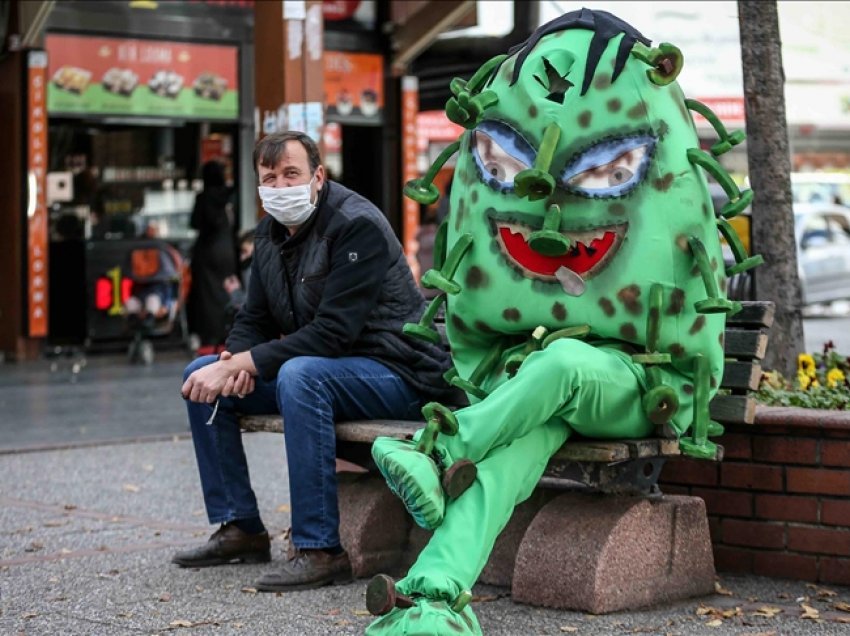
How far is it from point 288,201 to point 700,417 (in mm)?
1635

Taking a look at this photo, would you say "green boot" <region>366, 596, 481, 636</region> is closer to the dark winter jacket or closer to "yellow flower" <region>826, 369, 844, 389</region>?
the dark winter jacket

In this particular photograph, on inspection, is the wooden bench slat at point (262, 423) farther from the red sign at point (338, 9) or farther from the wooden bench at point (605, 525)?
the red sign at point (338, 9)

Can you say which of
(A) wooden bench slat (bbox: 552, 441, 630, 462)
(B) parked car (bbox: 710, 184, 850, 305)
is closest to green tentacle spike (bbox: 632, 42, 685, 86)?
(A) wooden bench slat (bbox: 552, 441, 630, 462)

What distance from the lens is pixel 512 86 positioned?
491cm

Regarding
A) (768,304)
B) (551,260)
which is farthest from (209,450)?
(768,304)

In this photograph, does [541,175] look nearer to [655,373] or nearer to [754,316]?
[655,373]

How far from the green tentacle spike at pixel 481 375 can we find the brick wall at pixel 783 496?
3.08ft

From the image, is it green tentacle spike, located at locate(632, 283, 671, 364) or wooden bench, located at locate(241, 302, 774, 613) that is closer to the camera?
green tentacle spike, located at locate(632, 283, 671, 364)

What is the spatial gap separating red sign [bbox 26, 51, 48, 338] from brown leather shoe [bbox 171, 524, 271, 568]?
9.19 metres

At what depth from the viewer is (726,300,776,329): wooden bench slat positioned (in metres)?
5.30

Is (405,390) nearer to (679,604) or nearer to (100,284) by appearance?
(679,604)

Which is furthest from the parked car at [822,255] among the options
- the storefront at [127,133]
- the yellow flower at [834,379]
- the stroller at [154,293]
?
the yellow flower at [834,379]

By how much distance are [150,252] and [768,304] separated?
34.5 ft

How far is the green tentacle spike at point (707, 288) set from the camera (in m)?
4.71
